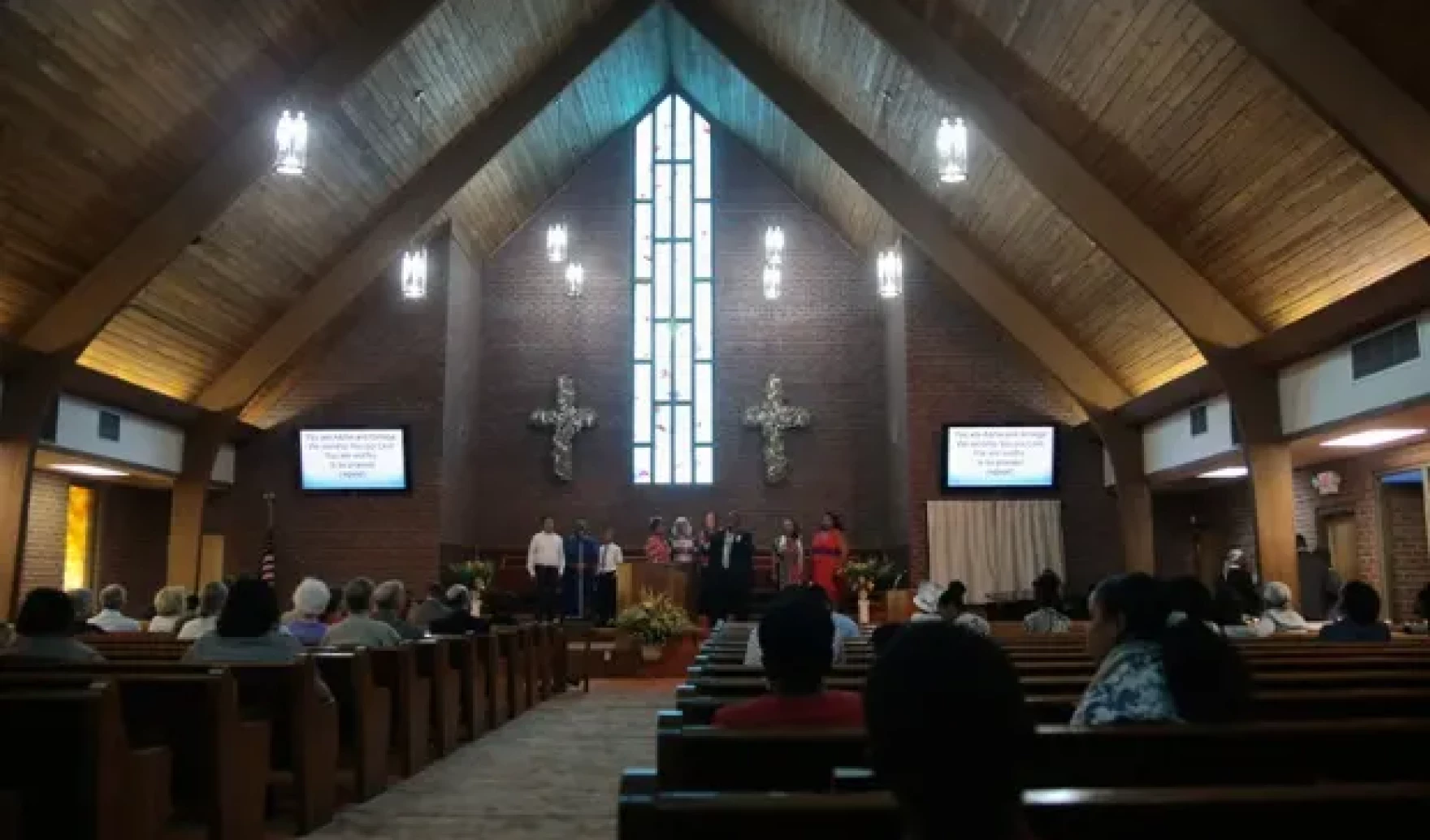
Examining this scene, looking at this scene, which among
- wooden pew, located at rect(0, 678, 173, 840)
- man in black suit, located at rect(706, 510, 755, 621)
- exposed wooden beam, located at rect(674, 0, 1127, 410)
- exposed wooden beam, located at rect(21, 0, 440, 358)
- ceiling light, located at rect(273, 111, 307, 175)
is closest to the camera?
wooden pew, located at rect(0, 678, 173, 840)

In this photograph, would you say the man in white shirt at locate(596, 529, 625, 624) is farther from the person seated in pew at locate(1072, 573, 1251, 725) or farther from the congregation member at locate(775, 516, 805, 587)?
the person seated in pew at locate(1072, 573, 1251, 725)

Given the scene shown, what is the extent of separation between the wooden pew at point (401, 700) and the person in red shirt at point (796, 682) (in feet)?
10.7

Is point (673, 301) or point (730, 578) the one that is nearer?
point (730, 578)

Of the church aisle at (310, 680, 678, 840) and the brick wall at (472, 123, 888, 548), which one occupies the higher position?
the brick wall at (472, 123, 888, 548)

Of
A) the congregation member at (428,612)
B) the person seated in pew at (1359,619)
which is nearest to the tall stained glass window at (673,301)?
the congregation member at (428,612)

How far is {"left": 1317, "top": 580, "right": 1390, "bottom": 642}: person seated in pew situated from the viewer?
18.8 ft

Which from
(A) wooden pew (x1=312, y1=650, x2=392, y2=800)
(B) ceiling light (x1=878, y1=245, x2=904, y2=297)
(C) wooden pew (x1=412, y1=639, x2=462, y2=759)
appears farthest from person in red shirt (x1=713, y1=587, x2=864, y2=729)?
(B) ceiling light (x1=878, y1=245, x2=904, y2=297)

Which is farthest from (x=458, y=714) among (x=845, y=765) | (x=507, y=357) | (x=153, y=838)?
(x=507, y=357)

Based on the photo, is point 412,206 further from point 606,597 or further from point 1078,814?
point 1078,814

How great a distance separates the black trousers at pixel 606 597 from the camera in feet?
45.5

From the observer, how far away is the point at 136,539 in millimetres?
14438

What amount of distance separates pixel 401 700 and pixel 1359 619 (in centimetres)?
456

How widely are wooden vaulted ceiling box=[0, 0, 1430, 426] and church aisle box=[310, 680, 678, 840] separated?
5.09m

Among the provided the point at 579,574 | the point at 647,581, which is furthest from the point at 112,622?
the point at 579,574
